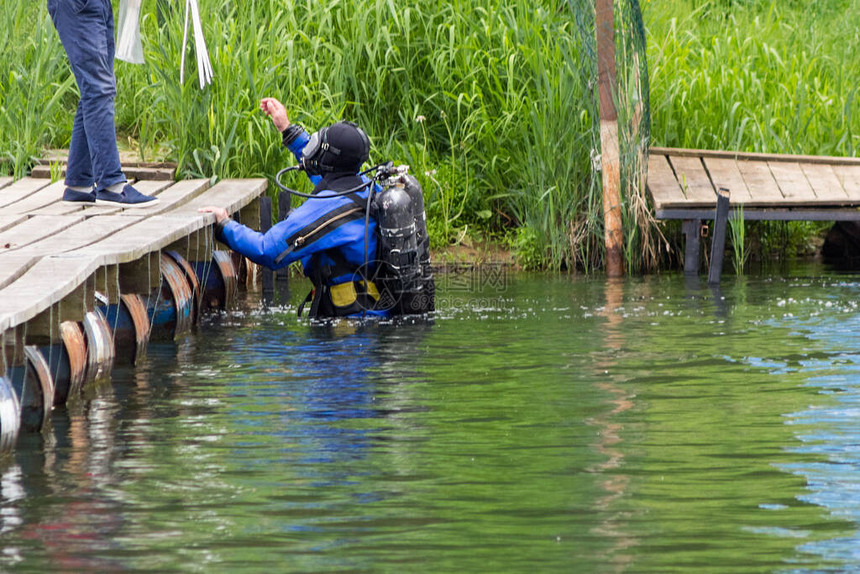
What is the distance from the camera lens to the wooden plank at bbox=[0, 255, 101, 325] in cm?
531

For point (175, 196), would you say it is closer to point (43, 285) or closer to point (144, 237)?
point (144, 237)

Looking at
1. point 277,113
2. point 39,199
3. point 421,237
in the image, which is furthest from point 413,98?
point 421,237

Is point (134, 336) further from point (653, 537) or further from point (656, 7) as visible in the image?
point (656, 7)

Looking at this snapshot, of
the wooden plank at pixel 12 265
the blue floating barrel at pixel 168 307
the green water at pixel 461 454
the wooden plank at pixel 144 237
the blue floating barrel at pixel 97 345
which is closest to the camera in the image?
the green water at pixel 461 454

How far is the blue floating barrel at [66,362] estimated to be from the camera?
639 centimetres

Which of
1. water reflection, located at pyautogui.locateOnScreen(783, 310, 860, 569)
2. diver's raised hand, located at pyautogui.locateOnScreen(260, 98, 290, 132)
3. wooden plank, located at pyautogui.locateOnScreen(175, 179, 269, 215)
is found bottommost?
water reflection, located at pyautogui.locateOnScreen(783, 310, 860, 569)

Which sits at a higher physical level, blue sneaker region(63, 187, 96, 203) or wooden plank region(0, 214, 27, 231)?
blue sneaker region(63, 187, 96, 203)

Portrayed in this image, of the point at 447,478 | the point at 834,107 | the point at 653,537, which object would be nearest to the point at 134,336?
the point at 447,478

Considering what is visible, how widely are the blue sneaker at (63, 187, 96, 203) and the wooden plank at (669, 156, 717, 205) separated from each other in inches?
172

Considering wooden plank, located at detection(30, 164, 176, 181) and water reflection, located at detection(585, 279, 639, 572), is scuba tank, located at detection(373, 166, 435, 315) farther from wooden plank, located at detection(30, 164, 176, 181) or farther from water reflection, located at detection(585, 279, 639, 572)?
wooden plank, located at detection(30, 164, 176, 181)

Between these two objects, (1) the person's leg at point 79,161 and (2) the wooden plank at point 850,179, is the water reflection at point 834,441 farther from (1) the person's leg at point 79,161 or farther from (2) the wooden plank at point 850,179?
(1) the person's leg at point 79,161

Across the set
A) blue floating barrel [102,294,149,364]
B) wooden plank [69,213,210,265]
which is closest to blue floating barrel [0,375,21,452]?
wooden plank [69,213,210,265]

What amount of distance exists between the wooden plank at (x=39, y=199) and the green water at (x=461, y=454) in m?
1.53

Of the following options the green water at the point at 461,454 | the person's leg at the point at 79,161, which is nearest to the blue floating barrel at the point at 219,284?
the person's leg at the point at 79,161
